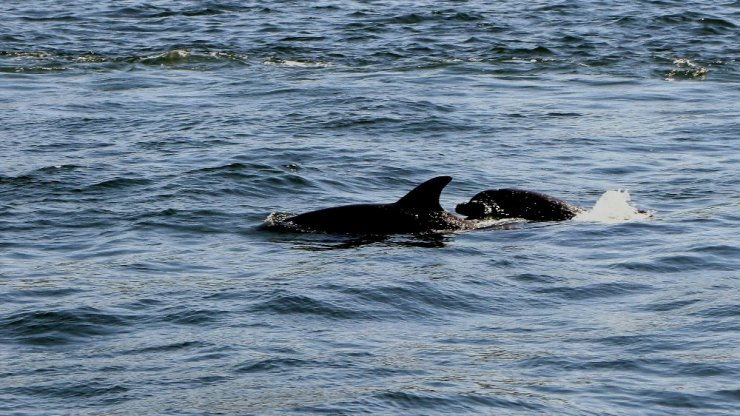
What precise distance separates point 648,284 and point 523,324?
6.29 feet

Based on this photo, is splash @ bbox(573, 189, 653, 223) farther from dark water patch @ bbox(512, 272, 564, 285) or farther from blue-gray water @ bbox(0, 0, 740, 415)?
dark water patch @ bbox(512, 272, 564, 285)

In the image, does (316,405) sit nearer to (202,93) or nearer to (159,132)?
(159,132)

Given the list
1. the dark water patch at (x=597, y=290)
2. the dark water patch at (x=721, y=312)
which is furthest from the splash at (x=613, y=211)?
the dark water patch at (x=721, y=312)

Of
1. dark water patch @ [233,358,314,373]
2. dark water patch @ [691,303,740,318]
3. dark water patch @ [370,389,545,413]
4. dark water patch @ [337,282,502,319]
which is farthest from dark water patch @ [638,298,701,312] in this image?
dark water patch @ [233,358,314,373]

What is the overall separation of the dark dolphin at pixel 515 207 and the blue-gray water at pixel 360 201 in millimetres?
362

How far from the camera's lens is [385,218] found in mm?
15828

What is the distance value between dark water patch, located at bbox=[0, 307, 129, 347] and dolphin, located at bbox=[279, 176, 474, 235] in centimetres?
349

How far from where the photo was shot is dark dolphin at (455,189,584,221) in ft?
55.0

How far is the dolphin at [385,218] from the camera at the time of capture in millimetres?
15742

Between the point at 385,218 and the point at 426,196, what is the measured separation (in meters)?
0.50

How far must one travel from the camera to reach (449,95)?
2519 cm

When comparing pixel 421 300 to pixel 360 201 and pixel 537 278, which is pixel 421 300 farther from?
pixel 360 201

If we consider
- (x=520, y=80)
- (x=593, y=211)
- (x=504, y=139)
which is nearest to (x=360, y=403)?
(x=593, y=211)

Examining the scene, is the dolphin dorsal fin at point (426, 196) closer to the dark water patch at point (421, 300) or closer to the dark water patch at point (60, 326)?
the dark water patch at point (421, 300)
